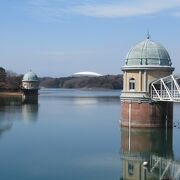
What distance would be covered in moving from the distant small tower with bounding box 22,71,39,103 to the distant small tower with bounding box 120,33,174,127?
6843 cm

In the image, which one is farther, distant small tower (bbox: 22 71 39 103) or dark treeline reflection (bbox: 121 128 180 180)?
distant small tower (bbox: 22 71 39 103)

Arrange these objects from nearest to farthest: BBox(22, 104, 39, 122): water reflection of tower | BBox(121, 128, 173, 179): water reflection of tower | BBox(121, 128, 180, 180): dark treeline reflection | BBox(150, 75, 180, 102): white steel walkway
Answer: BBox(121, 128, 180, 180): dark treeline reflection, BBox(121, 128, 173, 179): water reflection of tower, BBox(150, 75, 180, 102): white steel walkway, BBox(22, 104, 39, 122): water reflection of tower

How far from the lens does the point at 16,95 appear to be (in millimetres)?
132000

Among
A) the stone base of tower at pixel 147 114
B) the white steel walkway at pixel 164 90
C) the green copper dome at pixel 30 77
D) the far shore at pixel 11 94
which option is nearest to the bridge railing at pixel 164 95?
the white steel walkway at pixel 164 90

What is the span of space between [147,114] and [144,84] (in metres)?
3.48

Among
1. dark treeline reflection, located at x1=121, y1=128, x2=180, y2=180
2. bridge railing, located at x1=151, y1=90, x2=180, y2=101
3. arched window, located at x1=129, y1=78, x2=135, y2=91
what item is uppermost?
arched window, located at x1=129, y1=78, x2=135, y2=91

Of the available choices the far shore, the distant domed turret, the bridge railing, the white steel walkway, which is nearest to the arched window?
the white steel walkway

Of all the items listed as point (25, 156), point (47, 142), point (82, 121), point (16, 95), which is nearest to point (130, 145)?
point (47, 142)

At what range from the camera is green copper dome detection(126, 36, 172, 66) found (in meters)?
50.0

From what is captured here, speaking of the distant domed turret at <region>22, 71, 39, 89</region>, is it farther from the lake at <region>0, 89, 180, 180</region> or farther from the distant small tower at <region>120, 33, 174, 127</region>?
the distant small tower at <region>120, 33, 174, 127</region>

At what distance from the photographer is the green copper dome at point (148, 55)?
4997 cm

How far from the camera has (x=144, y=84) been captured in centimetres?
5000

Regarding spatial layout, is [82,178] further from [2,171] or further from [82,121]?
[82,121]

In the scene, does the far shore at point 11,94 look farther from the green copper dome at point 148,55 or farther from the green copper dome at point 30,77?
the green copper dome at point 148,55
